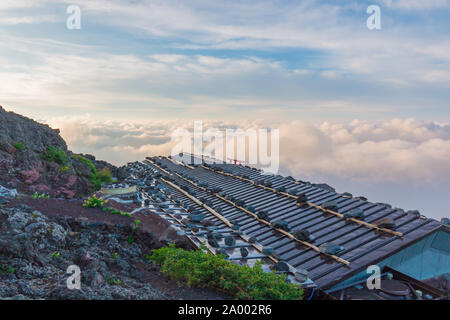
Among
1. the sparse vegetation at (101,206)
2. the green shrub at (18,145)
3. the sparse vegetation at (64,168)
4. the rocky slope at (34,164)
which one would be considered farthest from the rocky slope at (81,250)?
the sparse vegetation at (64,168)

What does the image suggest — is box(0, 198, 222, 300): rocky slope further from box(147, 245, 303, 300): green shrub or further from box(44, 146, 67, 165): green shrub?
box(44, 146, 67, 165): green shrub

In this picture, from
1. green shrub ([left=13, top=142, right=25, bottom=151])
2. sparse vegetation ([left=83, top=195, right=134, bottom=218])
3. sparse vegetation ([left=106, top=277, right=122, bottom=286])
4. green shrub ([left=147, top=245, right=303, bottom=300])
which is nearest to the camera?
green shrub ([left=147, top=245, right=303, bottom=300])

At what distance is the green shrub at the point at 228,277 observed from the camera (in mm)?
9422

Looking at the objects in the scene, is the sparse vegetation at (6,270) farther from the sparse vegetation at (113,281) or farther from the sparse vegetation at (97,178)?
the sparse vegetation at (97,178)

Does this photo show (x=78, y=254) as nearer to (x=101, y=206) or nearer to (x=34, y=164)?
(x=101, y=206)

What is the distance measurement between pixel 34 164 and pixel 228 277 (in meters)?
21.8

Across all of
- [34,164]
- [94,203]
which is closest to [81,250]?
[94,203]

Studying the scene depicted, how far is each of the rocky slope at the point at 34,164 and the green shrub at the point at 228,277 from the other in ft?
55.7

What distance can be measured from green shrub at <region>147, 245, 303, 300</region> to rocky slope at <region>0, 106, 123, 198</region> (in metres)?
17.0

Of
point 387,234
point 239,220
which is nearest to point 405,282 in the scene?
point 387,234

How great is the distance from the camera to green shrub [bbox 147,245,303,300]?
30.9 ft

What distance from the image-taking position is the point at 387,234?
1386cm

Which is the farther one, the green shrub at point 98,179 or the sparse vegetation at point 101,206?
the green shrub at point 98,179

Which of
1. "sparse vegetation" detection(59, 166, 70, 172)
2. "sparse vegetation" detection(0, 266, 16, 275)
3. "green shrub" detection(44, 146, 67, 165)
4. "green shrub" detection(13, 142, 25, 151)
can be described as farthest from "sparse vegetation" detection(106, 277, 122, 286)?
"green shrub" detection(44, 146, 67, 165)
